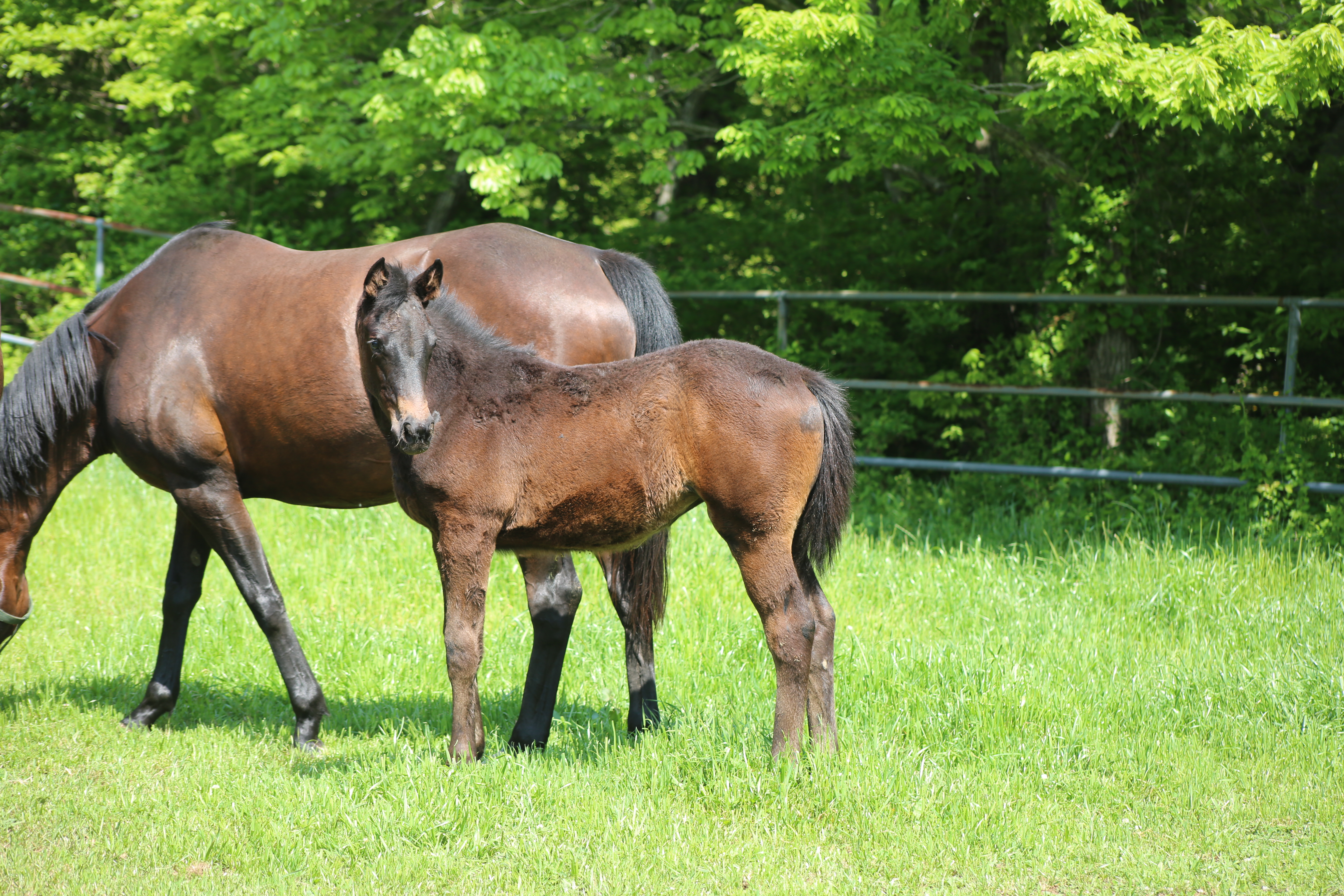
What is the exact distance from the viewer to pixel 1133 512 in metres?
7.76

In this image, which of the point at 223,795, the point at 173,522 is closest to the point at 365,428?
the point at 223,795

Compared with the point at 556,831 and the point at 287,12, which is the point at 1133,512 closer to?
the point at 556,831

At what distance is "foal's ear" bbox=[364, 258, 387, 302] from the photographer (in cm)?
362

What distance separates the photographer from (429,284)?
370 centimetres

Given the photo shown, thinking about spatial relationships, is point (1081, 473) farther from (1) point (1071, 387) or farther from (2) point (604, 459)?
(2) point (604, 459)

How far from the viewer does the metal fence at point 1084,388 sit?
25.2 feet

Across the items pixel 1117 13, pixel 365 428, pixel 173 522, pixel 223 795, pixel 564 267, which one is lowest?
pixel 173 522

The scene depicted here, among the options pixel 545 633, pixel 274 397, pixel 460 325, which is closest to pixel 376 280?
pixel 460 325

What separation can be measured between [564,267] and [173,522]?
5.13 meters

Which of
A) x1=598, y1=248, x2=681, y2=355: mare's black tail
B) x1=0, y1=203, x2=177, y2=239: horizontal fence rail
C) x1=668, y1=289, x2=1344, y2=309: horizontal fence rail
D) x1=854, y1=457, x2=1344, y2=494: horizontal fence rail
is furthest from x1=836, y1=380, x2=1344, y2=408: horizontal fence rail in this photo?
x1=0, y1=203, x2=177, y2=239: horizontal fence rail

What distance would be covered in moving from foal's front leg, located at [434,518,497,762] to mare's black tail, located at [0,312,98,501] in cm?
222

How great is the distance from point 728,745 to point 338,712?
2129mm

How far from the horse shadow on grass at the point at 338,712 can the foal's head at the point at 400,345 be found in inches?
62.0

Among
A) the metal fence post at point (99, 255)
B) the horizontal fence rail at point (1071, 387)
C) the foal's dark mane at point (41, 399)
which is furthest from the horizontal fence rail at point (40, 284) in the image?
the foal's dark mane at point (41, 399)
